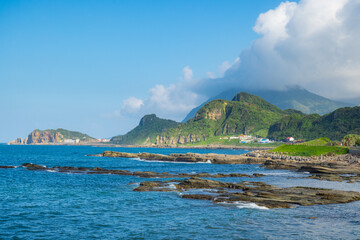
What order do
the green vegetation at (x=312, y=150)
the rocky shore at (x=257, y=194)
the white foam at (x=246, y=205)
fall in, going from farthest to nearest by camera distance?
the green vegetation at (x=312, y=150)
the rocky shore at (x=257, y=194)
the white foam at (x=246, y=205)

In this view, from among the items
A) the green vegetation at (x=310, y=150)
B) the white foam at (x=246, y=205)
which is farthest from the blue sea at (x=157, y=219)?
the green vegetation at (x=310, y=150)

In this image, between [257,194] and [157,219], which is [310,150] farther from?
[157,219]

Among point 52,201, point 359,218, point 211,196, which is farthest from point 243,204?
point 52,201

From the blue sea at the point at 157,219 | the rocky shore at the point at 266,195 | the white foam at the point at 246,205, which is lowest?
the blue sea at the point at 157,219

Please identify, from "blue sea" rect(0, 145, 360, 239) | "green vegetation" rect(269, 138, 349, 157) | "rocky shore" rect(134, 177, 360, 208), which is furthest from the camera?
"green vegetation" rect(269, 138, 349, 157)

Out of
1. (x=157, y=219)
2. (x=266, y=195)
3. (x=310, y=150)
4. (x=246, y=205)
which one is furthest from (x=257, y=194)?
(x=310, y=150)

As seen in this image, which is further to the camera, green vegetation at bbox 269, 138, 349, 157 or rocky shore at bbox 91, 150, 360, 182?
green vegetation at bbox 269, 138, 349, 157

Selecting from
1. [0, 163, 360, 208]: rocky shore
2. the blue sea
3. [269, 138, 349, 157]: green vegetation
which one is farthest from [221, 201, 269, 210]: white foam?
[269, 138, 349, 157]: green vegetation

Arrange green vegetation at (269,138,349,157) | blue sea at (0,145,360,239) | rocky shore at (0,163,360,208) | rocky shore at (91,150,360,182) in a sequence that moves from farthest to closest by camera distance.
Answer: green vegetation at (269,138,349,157) < rocky shore at (91,150,360,182) < rocky shore at (0,163,360,208) < blue sea at (0,145,360,239)

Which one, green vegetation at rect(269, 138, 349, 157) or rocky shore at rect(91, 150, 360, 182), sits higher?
green vegetation at rect(269, 138, 349, 157)

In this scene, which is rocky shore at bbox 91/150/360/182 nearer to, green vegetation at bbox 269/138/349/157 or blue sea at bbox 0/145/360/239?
green vegetation at bbox 269/138/349/157

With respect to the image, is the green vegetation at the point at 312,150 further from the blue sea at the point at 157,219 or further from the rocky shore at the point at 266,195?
the blue sea at the point at 157,219

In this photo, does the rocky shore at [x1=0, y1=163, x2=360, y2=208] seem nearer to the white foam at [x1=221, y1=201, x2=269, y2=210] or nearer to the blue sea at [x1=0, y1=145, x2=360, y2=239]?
the white foam at [x1=221, y1=201, x2=269, y2=210]

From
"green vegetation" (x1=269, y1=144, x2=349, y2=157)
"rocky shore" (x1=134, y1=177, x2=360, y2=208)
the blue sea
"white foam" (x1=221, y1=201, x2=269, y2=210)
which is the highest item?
"green vegetation" (x1=269, y1=144, x2=349, y2=157)
